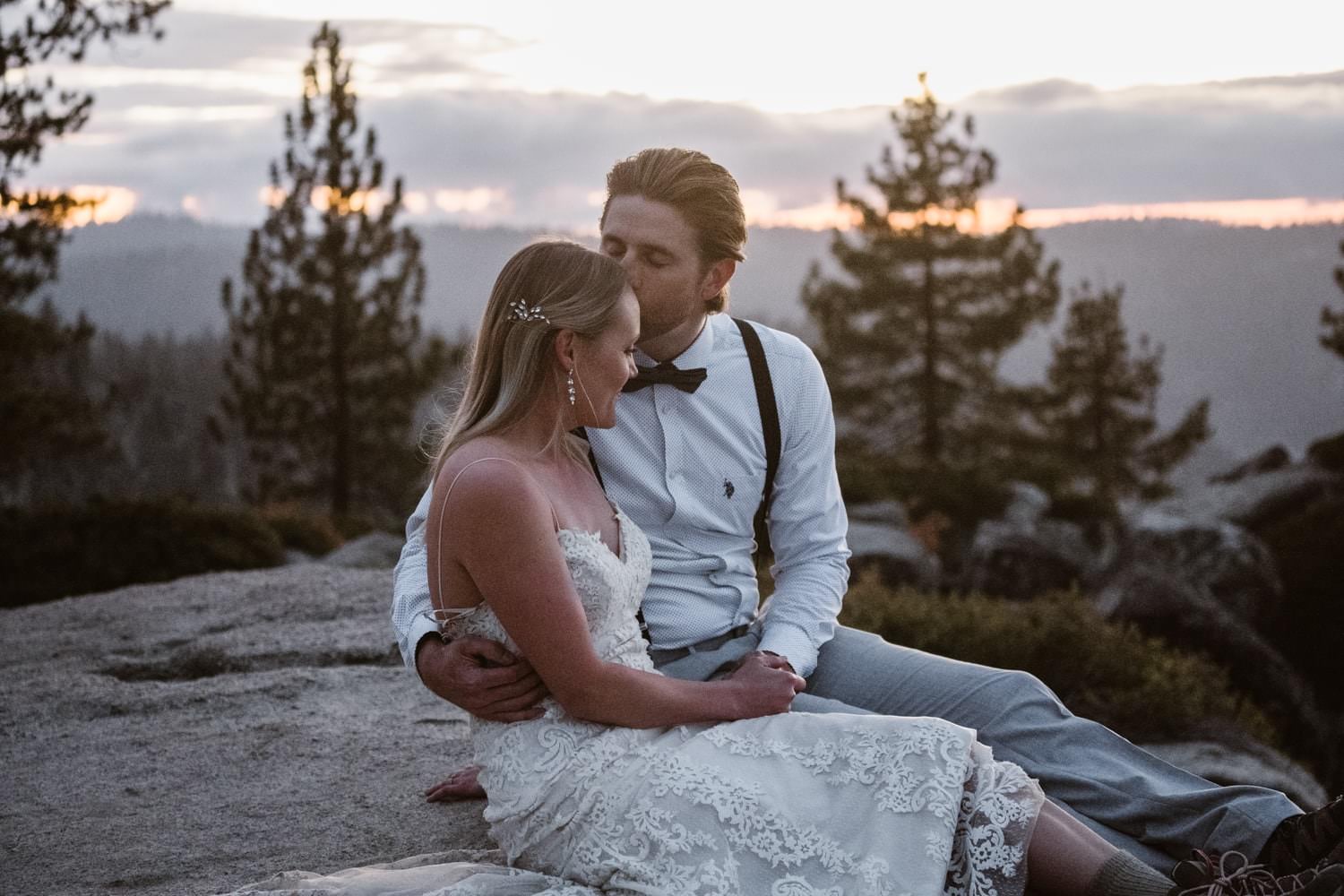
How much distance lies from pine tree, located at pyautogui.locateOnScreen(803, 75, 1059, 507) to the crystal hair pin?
1810cm

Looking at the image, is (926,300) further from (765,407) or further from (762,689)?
(762,689)

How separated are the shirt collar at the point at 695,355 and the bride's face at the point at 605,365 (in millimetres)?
786

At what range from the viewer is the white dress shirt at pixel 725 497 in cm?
365

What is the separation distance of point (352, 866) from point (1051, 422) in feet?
87.1

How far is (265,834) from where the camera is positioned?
376 centimetres

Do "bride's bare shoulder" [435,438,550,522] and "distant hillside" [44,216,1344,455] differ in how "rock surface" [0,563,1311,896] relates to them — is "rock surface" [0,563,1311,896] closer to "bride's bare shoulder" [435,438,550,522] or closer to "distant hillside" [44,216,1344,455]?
"bride's bare shoulder" [435,438,550,522]

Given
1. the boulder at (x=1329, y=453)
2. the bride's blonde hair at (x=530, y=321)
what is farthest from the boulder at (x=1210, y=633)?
the boulder at (x=1329, y=453)

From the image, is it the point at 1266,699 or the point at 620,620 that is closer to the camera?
the point at 620,620

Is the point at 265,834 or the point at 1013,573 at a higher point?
the point at 265,834

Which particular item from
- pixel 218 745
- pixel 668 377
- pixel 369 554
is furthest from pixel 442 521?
pixel 369 554

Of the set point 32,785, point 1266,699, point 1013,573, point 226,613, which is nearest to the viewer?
point 32,785

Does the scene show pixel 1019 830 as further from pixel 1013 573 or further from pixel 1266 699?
pixel 1013 573

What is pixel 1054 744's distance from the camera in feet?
10.6

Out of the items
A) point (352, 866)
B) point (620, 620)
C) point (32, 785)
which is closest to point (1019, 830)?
point (620, 620)
